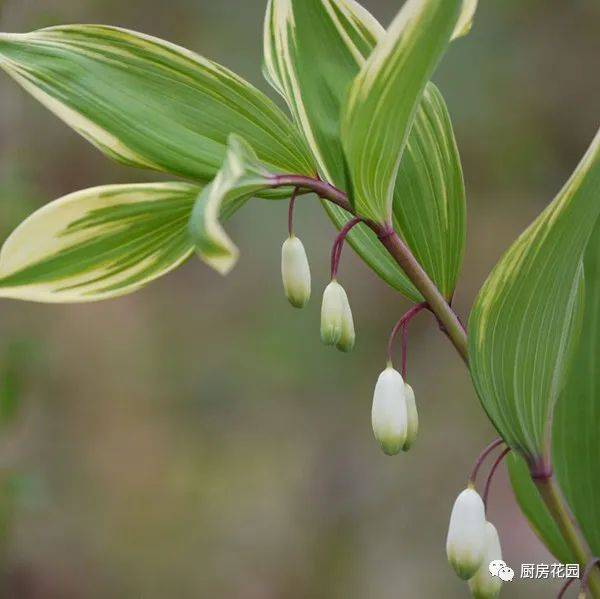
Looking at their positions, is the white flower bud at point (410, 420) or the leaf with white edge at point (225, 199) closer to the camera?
the leaf with white edge at point (225, 199)

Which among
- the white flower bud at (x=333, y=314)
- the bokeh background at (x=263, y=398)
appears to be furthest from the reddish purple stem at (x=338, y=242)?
the bokeh background at (x=263, y=398)

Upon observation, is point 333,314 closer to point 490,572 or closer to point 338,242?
point 338,242

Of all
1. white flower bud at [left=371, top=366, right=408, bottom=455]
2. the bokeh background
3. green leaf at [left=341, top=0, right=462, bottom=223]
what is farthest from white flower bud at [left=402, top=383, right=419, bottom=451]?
the bokeh background

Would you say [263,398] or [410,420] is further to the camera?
[263,398]

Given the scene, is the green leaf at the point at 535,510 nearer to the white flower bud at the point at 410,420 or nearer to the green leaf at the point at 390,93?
the white flower bud at the point at 410,420

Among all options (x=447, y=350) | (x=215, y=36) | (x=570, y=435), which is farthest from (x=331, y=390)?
(x=570, y=435)

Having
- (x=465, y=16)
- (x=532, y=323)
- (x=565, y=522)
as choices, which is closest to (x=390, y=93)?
(x=465, y=16)
